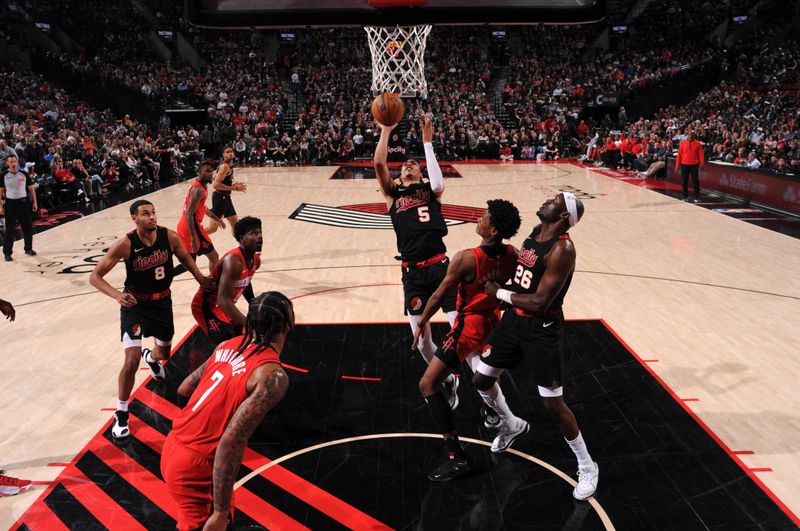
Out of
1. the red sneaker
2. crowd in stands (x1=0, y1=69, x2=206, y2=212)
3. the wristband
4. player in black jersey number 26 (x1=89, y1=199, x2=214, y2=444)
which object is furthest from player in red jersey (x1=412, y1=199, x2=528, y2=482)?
crowd in stands (x1=0, y1=69, x2=206, y2=212)

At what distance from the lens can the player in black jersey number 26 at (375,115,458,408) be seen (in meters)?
5.45

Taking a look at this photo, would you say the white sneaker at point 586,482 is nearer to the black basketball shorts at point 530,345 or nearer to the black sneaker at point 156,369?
the black basketball shorts at point 530,345

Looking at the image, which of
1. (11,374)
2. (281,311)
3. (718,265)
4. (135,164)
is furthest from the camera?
(135,164)

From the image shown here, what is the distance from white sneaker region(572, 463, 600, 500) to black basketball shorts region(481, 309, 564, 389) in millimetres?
590

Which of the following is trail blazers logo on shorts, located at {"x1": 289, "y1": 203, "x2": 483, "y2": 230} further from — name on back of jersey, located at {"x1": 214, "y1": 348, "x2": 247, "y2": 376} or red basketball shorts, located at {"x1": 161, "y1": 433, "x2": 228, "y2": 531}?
red basketball shorts, located at {"x1": 161, "y1": 433, "x2": 228, "y2": 531}

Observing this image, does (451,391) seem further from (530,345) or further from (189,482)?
(189,482)

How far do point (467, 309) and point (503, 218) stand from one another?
0.70 meters

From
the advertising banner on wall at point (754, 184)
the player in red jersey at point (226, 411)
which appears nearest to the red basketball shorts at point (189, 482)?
the player in red jersey at point (226, 411)

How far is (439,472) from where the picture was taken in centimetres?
427

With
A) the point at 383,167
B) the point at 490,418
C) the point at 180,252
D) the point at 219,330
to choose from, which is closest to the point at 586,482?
the point at 490,418

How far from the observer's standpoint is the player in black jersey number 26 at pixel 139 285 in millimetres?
4867

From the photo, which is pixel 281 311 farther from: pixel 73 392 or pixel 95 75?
pixel 95 75

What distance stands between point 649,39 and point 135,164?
26.6 metres

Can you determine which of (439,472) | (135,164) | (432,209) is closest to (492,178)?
(135,164)
